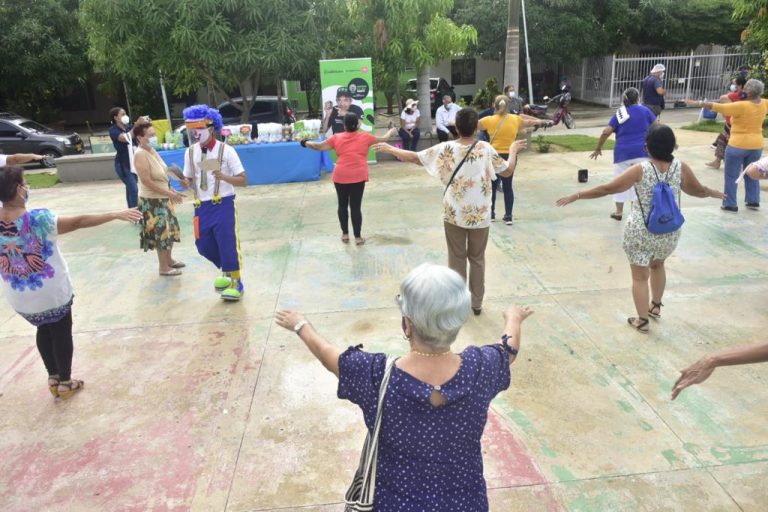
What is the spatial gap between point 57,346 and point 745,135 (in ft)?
25.3

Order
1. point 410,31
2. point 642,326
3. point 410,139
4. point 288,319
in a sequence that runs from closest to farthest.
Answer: point 288,319 → point 642,326 → point 410,139 → point 410,31

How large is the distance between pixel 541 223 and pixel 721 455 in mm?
4570

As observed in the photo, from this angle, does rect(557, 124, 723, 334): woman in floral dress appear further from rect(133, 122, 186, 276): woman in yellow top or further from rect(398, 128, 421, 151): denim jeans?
rect(398, 128, 421, 151): denim jeans

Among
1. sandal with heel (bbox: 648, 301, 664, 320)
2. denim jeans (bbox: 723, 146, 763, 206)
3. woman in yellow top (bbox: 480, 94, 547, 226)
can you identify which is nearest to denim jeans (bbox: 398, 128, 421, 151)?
woman in yellow top (bbox: 480, 94, 547, 226)

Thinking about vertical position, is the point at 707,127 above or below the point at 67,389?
above

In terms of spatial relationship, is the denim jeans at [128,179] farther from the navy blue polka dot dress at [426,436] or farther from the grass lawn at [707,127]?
the grass lawn at [707,127]

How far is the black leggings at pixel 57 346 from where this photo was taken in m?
3.91

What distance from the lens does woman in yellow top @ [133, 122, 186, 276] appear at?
5.72 metres

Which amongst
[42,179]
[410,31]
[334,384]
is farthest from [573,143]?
[42,179]

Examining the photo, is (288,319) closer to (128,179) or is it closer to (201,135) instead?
(201,135)

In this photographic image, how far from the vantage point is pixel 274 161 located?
35.8 feet

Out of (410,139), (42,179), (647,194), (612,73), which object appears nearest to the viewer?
(647,194)

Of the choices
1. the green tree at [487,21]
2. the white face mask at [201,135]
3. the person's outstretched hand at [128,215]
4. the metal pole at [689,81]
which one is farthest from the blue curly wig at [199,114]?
the metal pole at [689,81]

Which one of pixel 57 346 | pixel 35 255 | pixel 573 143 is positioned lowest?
pixel 57 346
